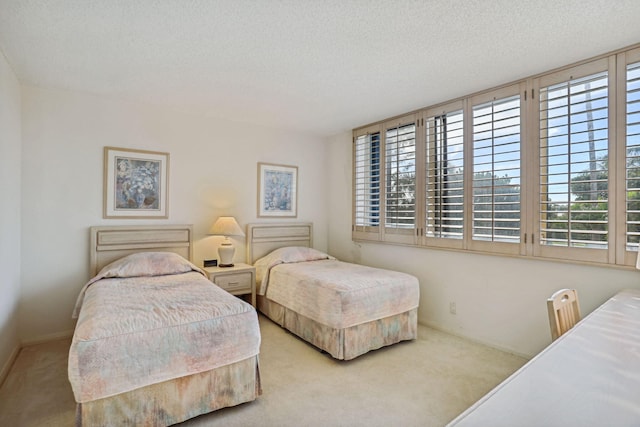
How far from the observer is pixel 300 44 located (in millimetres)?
2330

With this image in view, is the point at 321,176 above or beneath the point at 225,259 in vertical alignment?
above

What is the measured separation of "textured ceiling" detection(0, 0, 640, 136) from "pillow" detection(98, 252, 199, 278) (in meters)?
1.64

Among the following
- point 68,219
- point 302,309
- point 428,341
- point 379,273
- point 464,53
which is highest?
point 464,53

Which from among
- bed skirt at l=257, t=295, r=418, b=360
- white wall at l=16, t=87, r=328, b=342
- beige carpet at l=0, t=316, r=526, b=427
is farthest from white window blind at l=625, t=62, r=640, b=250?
white wall at l=16, t=87, r=328, b=342

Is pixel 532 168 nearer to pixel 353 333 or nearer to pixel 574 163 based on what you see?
pixel 574 163

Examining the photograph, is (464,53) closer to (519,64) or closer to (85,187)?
(519,64)

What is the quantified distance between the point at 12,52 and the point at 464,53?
11.1 ft

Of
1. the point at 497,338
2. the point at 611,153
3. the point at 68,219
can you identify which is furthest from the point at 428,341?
the point at 68,219

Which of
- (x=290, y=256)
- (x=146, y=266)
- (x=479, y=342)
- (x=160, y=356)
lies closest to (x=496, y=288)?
(x=479, y=342)

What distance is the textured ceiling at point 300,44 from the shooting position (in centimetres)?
195

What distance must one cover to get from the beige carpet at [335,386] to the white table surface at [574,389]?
3.49ft

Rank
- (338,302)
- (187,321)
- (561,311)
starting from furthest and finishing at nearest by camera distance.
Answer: (338,302) → (187,321) → (561,311)

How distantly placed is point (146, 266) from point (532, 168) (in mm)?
3624

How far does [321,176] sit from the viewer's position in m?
5.09
